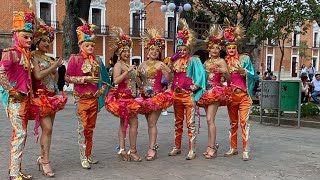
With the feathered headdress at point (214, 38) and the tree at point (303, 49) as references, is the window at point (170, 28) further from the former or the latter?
the feathered headdress at point (214, 38)

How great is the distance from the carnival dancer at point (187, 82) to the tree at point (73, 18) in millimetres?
11695

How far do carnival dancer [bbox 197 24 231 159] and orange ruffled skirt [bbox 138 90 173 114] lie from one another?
56 cm

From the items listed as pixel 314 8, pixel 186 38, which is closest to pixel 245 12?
pixel 314 8

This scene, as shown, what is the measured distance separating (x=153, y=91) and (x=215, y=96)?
98 centimetres

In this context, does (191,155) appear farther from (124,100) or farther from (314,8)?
(314,8)

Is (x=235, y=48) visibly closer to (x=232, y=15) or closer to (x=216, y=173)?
(x=216, y=173)

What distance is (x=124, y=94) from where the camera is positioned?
6496 millimetres

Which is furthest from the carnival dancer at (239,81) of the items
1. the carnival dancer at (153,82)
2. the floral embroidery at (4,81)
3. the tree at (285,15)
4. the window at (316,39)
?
the window at (316,39)

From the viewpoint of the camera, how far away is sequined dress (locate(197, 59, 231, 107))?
22.3ft

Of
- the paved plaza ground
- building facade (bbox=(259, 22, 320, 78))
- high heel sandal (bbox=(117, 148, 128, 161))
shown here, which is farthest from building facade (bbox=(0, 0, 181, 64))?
high heel sandal (bbox=(117, 148, 128, 161))

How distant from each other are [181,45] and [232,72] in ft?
3.10

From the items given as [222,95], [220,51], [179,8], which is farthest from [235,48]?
[179,8]

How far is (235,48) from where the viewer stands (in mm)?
7172

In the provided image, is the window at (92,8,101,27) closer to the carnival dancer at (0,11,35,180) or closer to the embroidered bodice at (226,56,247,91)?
the embroidered bodice at (226,56,247,91)
